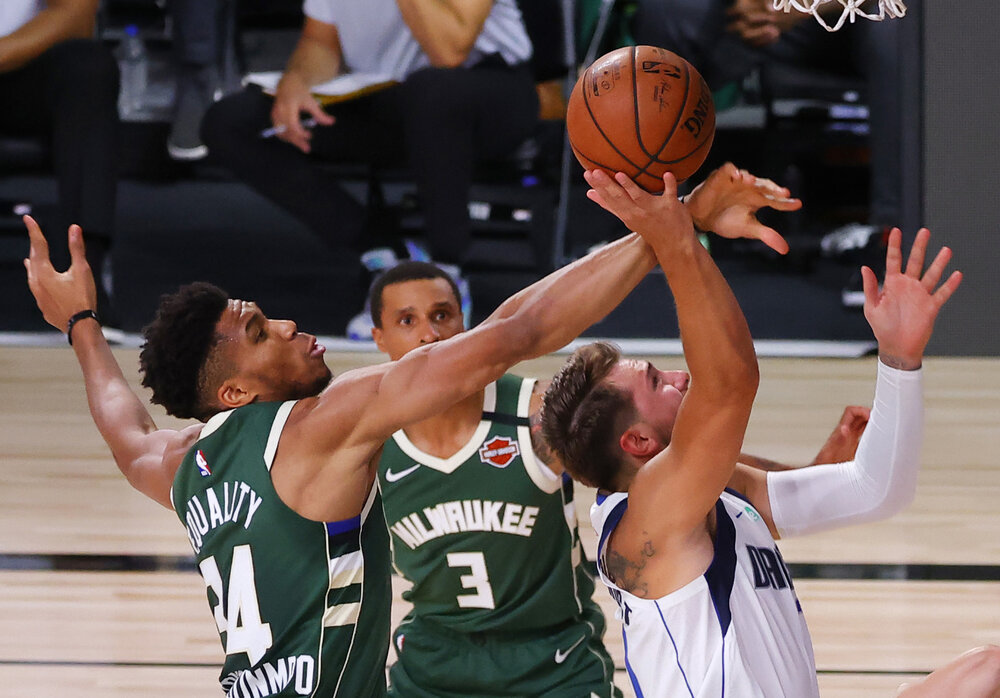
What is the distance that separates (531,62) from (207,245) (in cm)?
253

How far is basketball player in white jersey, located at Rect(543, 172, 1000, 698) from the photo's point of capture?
2.16 metres

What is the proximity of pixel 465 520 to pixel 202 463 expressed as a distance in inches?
32.4

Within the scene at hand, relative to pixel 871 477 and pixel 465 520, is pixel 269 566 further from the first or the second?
pixel 871 477

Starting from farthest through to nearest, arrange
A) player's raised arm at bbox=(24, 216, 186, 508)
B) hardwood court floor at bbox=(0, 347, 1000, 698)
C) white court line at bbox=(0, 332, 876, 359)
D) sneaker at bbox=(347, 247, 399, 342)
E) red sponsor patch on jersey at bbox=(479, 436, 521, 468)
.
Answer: sneaker at bbox=(347, 247, 399, 342), white court line at bbox=(0, 332, 876, 359), hardwood court floor at bbox=(0, 347, 1000, 698), red sponsor patch on jersey at bbox=(479, 436, 521, 468), player's raised arm at bbox=(24, 216, 186, 508)

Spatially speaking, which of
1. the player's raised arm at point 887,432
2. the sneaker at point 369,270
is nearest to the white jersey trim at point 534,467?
the player's raised arm at point 887,432

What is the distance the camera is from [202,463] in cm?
259

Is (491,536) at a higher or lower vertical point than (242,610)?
lower

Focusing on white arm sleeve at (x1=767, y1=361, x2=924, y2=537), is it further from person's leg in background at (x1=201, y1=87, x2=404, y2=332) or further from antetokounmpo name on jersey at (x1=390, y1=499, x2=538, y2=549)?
person's leg in background at (x1=201, y1=87, x2=404, y2=332)

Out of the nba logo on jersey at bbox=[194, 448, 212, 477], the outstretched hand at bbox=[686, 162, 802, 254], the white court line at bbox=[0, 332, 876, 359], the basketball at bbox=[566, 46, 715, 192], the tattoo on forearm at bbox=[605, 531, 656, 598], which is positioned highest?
the basketball at bbox=[566, 46, 715, 192]

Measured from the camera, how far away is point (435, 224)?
7828 mm

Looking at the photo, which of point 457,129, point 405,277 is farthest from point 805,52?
point 405,277

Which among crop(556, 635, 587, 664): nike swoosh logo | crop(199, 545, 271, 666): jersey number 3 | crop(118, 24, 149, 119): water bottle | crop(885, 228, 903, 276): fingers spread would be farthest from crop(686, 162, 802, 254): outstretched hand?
crop(118, 24, 149, 119): water bottle

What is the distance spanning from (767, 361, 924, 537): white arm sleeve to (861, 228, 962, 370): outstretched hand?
51 millimetres

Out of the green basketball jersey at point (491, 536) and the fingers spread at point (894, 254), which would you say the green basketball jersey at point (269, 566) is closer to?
the green basketball jersey at point (491, 536)
